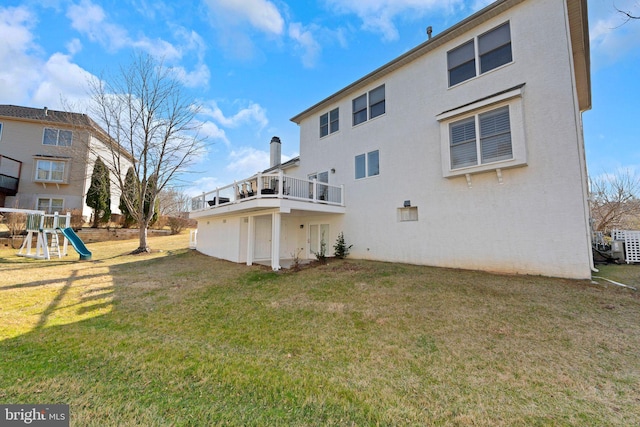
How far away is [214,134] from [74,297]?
1293 cm

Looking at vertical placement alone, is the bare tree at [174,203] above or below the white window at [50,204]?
above

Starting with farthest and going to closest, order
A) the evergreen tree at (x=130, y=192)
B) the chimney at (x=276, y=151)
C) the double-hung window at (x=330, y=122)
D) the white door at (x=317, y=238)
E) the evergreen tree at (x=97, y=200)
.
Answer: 1. the evergreen tree at (x=97, y=200)
2. the chimney at (x=276, y=151)
3. the evergreen tree at (x=130, y=192)
4. the double-hung window at (x=330, y=122)
5. the white door at (x=317, y=238)

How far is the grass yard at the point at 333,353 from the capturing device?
2.73 meters

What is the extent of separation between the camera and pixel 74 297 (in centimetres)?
669

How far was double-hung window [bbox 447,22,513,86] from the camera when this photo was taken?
8688 millimetres

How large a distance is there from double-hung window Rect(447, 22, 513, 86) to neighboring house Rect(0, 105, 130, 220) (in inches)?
959

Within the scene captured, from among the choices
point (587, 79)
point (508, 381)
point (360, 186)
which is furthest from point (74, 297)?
point (587, 79)

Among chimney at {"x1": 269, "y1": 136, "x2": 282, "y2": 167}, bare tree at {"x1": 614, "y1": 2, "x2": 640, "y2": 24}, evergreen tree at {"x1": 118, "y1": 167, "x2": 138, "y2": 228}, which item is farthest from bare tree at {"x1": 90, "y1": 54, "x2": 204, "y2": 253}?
bare tree at {"x1": 614, "y1": 2, "x2": 640, "y2": 24}

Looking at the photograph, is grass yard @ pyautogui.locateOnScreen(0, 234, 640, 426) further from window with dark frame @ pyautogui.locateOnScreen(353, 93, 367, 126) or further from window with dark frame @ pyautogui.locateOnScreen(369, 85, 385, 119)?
window with dark frame @ pyautogui.locateOnScreen(353, 93, 367, 126)

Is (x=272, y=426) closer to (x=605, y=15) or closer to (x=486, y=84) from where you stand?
(x=605, y=15)

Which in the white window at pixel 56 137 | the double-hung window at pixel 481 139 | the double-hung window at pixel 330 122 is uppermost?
the white window at pixel 56 137

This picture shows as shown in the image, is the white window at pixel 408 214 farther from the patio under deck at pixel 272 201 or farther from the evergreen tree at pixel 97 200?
the evergreen tree at pixel 97 200

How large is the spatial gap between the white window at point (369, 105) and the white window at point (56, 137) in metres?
23.6

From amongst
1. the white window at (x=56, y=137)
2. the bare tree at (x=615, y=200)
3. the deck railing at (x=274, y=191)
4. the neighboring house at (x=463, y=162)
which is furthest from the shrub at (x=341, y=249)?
the white window at (x=56, y=137)
